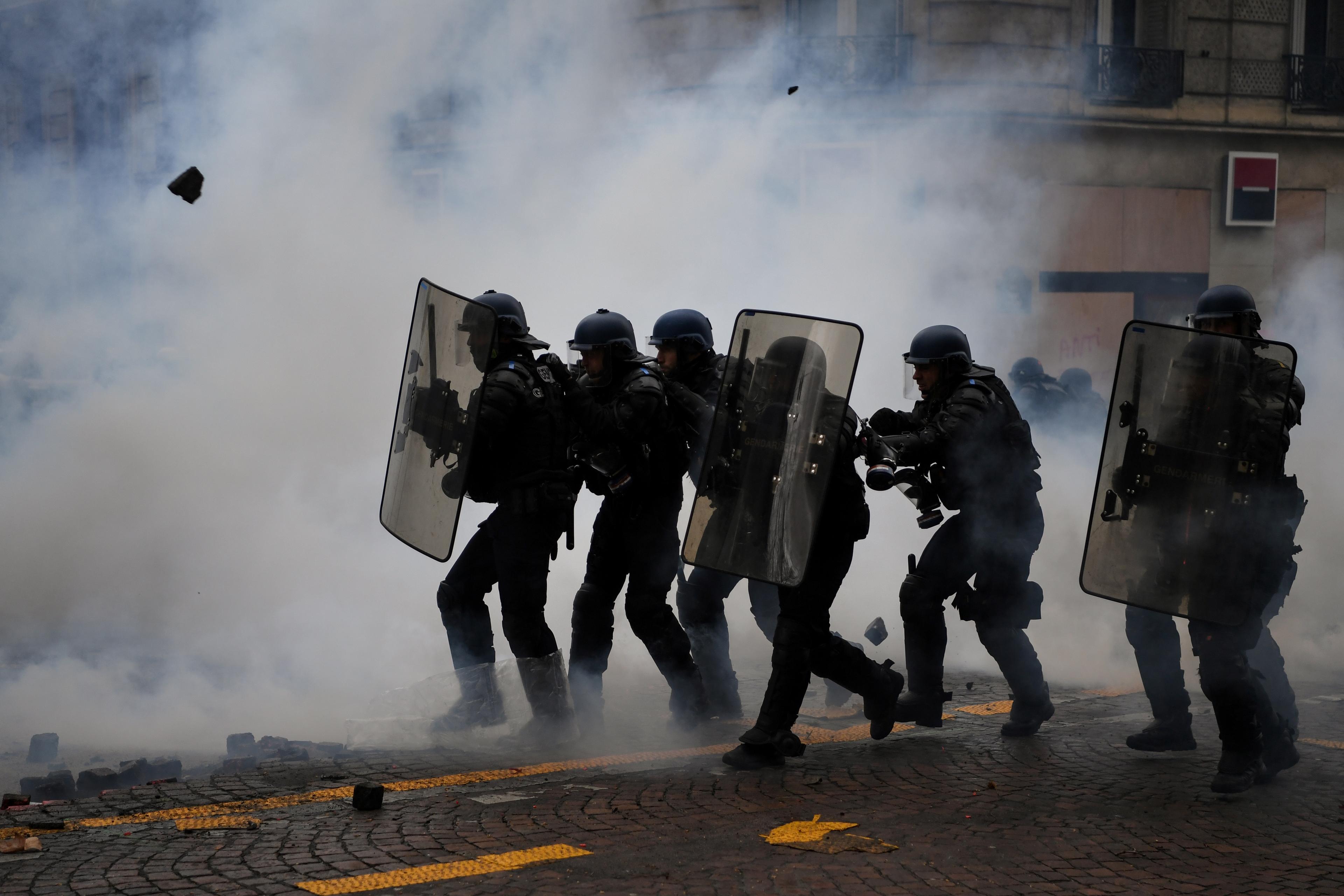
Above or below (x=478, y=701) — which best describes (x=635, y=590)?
above

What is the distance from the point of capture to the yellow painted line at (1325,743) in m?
5.00

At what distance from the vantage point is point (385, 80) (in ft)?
31.9

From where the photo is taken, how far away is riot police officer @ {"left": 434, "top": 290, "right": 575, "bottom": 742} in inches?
196

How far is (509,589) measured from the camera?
502 centimetres

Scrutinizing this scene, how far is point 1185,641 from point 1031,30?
8.09 meters

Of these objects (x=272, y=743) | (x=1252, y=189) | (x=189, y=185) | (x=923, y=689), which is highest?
(x=1252, y=189)

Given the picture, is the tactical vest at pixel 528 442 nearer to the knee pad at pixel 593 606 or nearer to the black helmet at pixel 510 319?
the black helmet at pixel 510 319

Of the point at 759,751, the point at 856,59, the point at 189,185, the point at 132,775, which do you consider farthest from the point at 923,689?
the point at 856,59

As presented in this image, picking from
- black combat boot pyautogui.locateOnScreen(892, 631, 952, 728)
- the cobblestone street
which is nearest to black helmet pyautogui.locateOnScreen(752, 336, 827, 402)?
black combat boot pyautogui.locateOnScreen(892, 631, 952, 728)

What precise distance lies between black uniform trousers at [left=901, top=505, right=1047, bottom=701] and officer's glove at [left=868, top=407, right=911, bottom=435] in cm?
35

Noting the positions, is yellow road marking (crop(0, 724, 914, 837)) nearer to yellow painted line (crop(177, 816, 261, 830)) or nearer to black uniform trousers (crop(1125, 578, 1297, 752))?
yellow painted line (crop(177, 816, 261, 830))

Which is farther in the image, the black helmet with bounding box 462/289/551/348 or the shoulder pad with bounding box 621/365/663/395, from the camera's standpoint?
the black helmet with bounding box 462/289/551/348

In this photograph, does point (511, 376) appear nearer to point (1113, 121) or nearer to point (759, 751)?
point (759, 751)

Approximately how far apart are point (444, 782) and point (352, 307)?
491 centimetres
